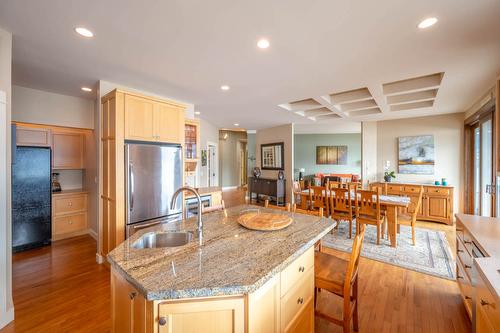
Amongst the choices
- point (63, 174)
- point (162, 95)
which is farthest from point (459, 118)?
point (63, 174)

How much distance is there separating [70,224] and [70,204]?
0.37m

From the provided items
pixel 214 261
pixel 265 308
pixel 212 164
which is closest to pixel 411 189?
pixel 265 308

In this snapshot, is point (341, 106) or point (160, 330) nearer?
point (160, 330)

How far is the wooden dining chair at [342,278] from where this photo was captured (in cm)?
151

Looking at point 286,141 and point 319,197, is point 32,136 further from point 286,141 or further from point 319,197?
point 286,141

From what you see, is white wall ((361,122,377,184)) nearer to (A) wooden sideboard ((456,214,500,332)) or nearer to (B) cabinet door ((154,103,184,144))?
(A) wooden sideboard ((456,214,500,332))

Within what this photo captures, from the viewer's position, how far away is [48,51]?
2258 mm

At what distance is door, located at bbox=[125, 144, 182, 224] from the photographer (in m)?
2.81

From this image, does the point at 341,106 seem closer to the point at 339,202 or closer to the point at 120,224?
the point at 339,202

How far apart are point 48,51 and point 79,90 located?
4.42 ft

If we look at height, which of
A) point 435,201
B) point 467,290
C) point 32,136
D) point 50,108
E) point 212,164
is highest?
point 50,108

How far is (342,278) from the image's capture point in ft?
5.36

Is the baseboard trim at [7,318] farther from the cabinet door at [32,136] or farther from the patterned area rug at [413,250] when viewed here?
the patterned area rug at [413,250]

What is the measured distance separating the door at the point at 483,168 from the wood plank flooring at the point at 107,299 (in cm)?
204
